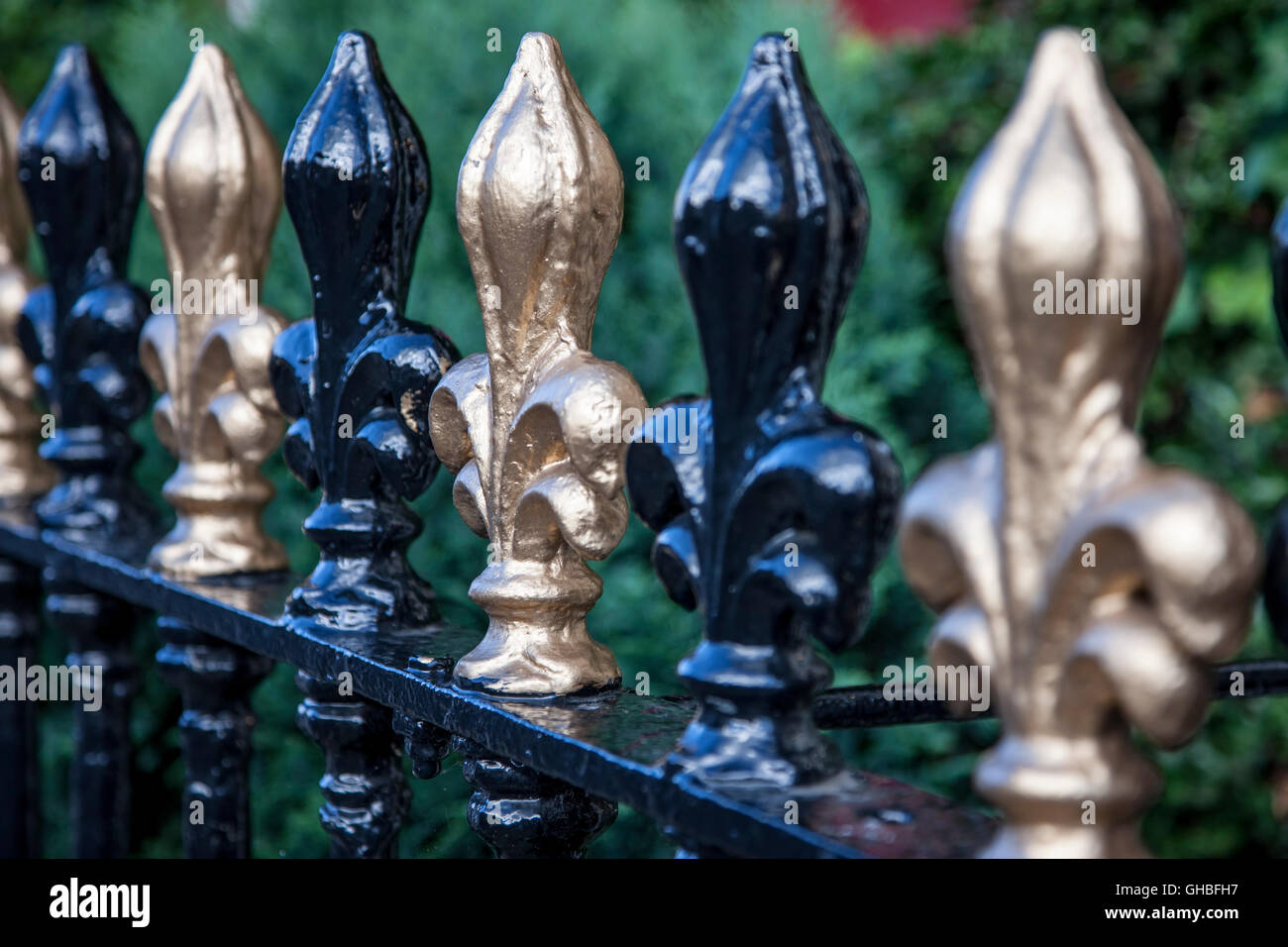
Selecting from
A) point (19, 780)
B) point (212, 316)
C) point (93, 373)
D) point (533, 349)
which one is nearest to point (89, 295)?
point (93, 373)

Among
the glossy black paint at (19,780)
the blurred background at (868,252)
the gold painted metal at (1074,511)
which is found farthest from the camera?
the blurred background at (868,252)

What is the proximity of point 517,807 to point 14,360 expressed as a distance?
1356 millimetres

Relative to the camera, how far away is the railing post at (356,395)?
1.37 meters

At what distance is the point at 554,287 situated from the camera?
1.20 meters

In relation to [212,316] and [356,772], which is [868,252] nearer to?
[212,316]

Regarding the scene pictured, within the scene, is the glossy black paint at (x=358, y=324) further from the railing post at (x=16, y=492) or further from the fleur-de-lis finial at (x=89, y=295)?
the railing post at (x=16, y=492)

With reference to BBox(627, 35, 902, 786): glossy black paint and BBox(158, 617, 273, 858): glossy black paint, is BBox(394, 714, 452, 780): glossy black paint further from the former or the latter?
BBox(158, 617, 273, 858): glossy black paint

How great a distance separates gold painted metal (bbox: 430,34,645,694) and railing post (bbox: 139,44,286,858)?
0.47m

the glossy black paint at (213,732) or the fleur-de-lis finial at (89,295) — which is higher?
the fleur-de-lis finial at (89,295)

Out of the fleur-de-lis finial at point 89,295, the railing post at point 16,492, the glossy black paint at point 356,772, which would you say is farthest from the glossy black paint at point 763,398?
the railing post at point 16,492

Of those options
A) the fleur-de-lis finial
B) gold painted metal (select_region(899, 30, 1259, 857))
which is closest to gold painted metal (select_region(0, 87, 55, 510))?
the fleur-de-lis finial

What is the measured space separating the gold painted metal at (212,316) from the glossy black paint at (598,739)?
6 centimetres
